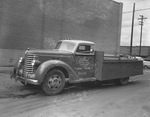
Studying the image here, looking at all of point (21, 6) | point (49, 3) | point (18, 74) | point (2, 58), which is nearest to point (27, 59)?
point (18, 74)

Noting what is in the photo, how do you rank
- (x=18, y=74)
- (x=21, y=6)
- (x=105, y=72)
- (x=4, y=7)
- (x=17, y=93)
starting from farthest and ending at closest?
(x=21, y=6) < (x=4, y=7) < (x=105, y=72) < (x=18, y=74) < (x=17, y=93)

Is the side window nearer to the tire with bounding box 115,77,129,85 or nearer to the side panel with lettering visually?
the side panel with lettering

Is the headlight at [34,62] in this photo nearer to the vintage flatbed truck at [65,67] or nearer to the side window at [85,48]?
the vintage flatbed truck at [65,67]

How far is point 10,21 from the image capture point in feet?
53.5

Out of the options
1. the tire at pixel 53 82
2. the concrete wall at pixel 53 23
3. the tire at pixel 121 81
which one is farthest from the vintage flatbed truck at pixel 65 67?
the concrete wall at pixel 53 23

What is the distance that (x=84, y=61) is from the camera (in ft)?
26.1

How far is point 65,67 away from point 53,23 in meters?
13.3

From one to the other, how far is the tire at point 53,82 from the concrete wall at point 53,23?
1091 cm

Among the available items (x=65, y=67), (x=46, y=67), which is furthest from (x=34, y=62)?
(x=65, y=67)

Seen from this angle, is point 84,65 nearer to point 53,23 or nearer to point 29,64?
point 29,64

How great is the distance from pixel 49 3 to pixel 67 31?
12.1 feet

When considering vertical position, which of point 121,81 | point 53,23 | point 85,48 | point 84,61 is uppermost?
point 53,23

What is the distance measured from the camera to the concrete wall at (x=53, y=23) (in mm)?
16344

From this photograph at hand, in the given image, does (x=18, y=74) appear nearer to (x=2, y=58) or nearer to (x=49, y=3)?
(x=2, y=58)
